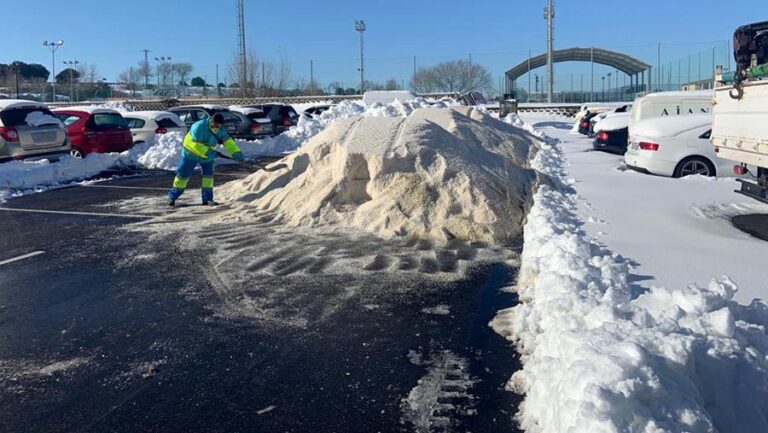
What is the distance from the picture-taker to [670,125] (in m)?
12.6

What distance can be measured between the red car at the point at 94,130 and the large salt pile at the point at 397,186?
748 cm

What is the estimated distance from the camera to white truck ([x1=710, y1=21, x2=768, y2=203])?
8133 millimetres

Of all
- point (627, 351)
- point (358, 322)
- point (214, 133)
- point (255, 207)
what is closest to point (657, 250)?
point (358, 322)

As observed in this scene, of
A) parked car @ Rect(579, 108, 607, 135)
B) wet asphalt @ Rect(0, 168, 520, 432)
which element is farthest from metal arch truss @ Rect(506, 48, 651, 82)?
wet asphalt @ Rect(0, 168, 520, 432)

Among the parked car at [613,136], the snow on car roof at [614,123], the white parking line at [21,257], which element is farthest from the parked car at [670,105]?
the white parking line at [21,257]

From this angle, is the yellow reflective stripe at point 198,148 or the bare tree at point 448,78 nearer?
the yellow reflective stripe at point 198,148

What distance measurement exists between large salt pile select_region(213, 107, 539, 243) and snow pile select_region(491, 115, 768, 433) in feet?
11.5

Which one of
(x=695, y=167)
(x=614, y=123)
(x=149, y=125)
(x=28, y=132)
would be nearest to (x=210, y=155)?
(x=28, y=132)

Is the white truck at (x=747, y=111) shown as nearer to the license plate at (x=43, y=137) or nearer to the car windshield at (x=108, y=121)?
the license plate at (x=43, y=137)

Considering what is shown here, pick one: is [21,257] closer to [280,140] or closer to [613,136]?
[613,136]

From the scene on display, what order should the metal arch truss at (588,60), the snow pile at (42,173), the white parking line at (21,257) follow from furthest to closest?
the metal arch truss at (588,60)
the snow pile at (42,173)
the white parking line at (21,257)

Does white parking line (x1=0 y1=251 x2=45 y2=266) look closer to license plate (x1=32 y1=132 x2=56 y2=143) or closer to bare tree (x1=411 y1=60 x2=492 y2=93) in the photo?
license plate (x1=32 y1=132 x2=56 y2=143)

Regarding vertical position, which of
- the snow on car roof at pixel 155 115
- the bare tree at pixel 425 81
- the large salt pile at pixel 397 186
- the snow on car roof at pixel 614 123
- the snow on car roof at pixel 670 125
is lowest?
the large salt pile at pixel 397 186

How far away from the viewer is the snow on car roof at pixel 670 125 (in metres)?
12.4
